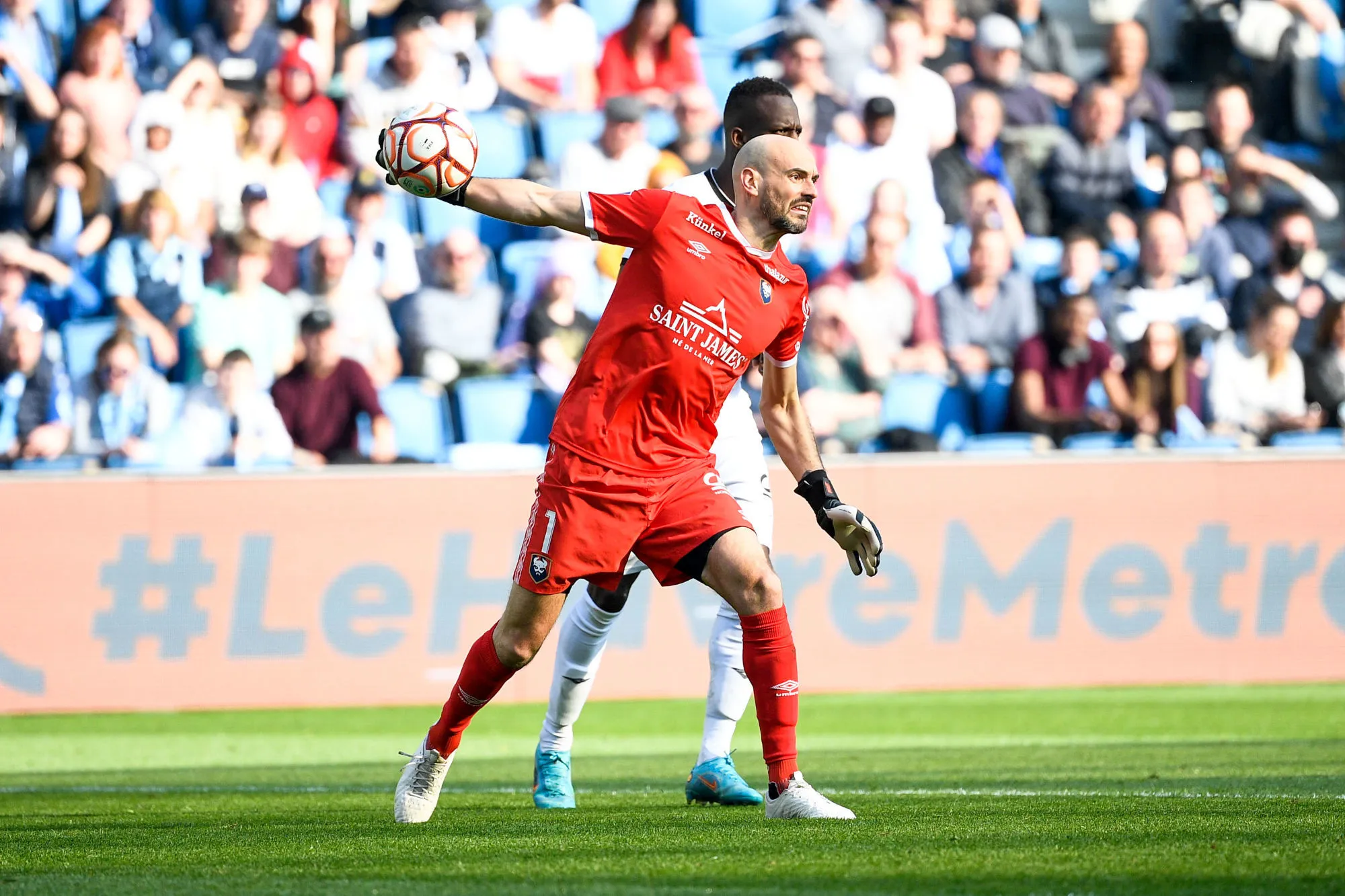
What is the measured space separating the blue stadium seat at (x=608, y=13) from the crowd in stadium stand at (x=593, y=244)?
3 centimetres

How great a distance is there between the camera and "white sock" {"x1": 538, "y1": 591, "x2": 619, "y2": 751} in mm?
6992

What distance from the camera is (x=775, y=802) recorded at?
5.98m

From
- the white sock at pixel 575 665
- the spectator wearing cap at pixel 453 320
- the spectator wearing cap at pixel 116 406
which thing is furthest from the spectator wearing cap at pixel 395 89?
the white sock at pixel 575 665

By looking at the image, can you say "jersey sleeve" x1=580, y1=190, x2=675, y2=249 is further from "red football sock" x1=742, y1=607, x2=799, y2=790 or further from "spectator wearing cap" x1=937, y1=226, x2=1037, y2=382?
"spectator wearing cap" x1=937, y1=226, x2=1037, y2=382

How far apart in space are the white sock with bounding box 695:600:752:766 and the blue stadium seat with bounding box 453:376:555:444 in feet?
20.1

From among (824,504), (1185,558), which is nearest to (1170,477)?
(1185,558)

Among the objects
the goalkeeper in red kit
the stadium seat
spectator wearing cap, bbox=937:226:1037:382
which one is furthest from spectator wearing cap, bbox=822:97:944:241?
the goalkeeper in red kit

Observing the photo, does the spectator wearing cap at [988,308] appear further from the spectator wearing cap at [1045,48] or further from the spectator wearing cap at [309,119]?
the spectator wearing cap at [309,119]

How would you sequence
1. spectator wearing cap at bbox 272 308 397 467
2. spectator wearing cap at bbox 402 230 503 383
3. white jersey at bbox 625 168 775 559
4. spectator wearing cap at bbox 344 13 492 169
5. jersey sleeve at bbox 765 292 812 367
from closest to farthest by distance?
1. jersey sleeve at bbox 765 292 812 367
2. white jersey at bbox 625 168 775 559
3. spectator wearing cap at bbox 272 308 397 467
4. spectator wearing cap at bbox 402 230 503 383
5. spectator wearing cap at bbox 344 13 492 169

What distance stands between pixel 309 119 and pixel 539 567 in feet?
33.5

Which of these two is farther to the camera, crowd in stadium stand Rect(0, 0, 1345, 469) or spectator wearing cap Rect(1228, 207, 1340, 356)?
spectator wearing cap Rect(1228, 207, 1340, 356)

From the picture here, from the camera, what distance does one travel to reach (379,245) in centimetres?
1442

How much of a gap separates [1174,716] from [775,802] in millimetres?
5784

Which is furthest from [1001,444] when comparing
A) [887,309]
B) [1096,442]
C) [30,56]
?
[30,56]
